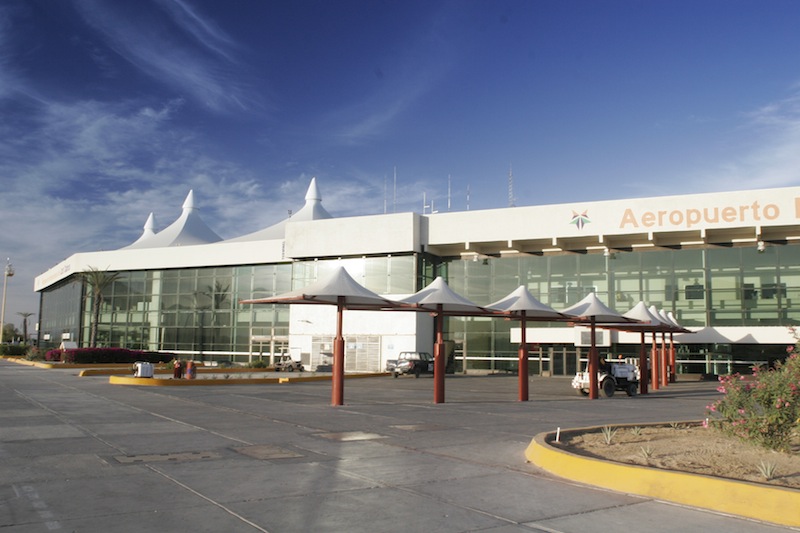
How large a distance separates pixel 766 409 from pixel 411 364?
35.4m

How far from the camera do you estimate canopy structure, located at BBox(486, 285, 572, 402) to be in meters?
24.9

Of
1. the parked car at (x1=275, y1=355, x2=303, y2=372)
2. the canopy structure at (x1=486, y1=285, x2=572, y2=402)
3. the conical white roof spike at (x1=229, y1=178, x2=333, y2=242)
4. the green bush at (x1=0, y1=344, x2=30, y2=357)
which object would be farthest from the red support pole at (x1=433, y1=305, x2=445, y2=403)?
the green bush at (x1=0, y1=344, x2=30, y2=357)

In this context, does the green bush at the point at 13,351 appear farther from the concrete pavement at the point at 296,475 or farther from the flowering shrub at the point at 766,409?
the flowering shrub at the point at 766,409

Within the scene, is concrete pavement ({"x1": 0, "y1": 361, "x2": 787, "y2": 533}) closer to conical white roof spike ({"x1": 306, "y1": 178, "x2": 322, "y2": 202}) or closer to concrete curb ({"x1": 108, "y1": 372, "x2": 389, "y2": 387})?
concrete curb ({"x1": 108, "y1": 372, "x2": 389, "y2": 387})

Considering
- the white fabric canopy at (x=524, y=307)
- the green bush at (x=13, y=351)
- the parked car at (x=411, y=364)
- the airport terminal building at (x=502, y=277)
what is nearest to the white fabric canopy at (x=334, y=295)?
the white fabric canopy at (x=524, y=307)

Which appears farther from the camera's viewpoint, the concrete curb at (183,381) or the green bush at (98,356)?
the green bush at (98,356)

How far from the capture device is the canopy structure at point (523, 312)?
24.9 metres

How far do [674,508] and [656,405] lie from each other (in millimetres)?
16344

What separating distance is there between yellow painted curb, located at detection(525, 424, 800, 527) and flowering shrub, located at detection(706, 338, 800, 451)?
2675 mm

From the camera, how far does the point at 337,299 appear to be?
22516 millimetres

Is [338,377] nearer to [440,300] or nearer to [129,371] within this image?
[440,300]

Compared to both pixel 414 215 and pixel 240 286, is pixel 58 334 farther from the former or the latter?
pixel 414 215

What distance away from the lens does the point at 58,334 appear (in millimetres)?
83750

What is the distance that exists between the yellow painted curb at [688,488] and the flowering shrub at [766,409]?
2675 mm
